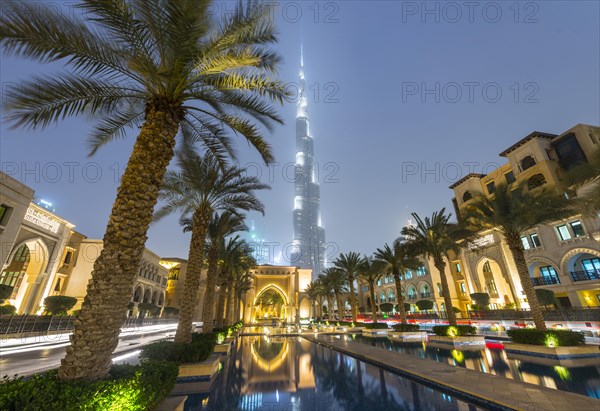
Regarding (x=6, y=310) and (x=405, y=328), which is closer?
(x=405, y=328)

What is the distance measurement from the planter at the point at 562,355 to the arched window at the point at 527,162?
95.2ft

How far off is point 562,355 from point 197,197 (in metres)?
17.3

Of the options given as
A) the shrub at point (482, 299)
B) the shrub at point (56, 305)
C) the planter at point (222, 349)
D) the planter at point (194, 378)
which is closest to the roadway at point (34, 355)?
the planter at point (222, 349)

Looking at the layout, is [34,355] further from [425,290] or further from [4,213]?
[425,290]

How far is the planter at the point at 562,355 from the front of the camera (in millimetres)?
10641

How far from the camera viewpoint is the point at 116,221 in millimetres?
5102

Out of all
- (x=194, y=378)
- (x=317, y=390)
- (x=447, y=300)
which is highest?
(x=447, y=300)

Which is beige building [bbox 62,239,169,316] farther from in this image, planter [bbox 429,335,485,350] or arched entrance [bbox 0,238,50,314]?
planter [bbox 429,335,485,350]

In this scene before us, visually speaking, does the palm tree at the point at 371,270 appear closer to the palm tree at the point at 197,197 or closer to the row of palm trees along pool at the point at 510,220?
the row of palm trees along pool at the point at 510,220

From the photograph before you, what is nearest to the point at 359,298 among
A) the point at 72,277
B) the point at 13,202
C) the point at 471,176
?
the point at 471,176

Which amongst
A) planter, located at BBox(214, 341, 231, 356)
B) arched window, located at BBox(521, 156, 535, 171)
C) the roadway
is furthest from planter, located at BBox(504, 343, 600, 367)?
arched window, located at BBox(521, 156, 535, 171)

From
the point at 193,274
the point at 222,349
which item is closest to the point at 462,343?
the point at 222,349

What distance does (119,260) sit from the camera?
195 inches

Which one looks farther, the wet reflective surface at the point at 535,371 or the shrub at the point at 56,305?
the shrub at the point at 56,305
